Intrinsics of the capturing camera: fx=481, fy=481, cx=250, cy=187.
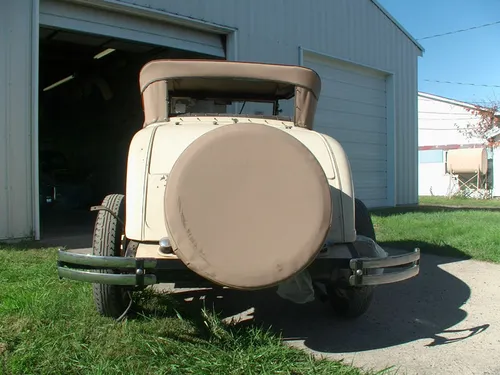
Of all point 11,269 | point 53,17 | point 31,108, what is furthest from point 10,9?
point 11,269

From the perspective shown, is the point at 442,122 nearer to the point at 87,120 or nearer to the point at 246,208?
the point at 87,120

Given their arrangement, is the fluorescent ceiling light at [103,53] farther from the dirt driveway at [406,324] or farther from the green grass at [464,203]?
the green grass at [464,203]

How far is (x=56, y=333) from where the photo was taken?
3.20m

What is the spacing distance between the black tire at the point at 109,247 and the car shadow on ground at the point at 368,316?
85 centimetres

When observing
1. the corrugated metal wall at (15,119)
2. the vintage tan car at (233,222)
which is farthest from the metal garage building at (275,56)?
the vintage tan car at (233,222)

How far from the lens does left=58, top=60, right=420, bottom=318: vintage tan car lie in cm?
271

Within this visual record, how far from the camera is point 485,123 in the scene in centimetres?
2353

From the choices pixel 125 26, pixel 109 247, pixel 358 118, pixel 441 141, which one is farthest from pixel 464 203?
pixel 109 247

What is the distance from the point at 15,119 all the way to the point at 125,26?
2.60m

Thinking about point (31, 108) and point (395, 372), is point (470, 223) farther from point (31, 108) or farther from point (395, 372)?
point (31, 108)

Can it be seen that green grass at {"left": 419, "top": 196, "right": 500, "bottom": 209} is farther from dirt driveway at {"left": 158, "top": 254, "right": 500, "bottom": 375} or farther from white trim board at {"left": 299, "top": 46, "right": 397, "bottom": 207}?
dirt driveway at {"left": 158, "top": 254, "right": 500, "bottom": 375}

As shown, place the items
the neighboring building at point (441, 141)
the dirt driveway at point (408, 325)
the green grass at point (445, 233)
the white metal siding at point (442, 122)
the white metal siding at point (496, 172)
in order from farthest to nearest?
the white metal siding at point (442, 122), the neighboring building at point (441, 141), the white metal siding at point (496, 172), the green grass at point (445, 233), the dirt driveway at point (408, 325)

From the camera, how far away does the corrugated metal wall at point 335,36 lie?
954 cm

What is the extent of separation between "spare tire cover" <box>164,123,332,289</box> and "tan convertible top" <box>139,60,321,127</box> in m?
1.39
